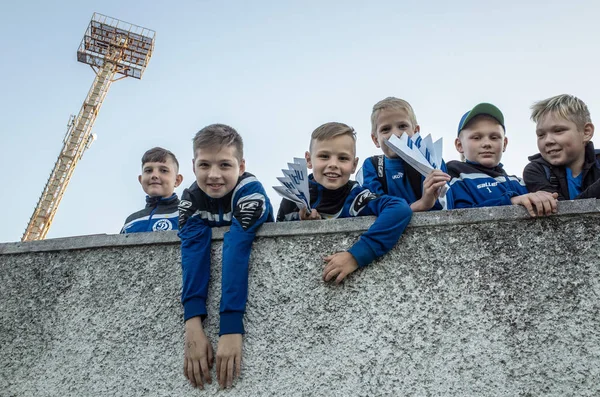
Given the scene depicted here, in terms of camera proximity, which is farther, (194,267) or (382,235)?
(194,267)

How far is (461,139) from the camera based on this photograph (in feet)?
9.34

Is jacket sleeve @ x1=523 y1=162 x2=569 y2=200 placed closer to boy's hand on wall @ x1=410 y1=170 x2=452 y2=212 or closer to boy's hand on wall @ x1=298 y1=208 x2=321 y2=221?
boy's hand on wall @ x1=410 y1=170 x2=452 y2=212

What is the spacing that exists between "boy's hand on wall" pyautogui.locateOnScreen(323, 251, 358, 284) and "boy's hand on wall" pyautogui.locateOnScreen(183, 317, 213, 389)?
57 centimetres

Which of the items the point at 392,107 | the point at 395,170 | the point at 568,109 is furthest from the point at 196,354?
the point at 568,109

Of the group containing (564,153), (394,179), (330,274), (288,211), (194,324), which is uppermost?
(564,153)

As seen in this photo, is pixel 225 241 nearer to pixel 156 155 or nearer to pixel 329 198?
pixel 329 198

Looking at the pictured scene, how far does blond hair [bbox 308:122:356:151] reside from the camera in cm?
255

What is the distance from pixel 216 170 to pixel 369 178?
811 mm

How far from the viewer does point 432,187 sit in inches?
87.5

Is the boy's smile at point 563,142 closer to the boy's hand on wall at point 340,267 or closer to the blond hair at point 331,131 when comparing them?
the blond hair at point 331,131

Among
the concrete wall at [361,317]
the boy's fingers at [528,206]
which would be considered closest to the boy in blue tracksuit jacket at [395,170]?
the concrete wall at [361,317]

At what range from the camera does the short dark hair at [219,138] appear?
254cm

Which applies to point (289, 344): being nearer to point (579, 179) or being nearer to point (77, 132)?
point (579, 179)

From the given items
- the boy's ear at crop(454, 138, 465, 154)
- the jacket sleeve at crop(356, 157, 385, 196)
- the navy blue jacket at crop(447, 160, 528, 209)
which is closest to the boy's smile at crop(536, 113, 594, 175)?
the navy blue jacket at crop(447, 160, 528, 209)
